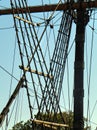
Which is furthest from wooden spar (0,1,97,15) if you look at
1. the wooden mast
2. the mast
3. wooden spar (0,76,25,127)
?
wooden spar (0,76,25,127)

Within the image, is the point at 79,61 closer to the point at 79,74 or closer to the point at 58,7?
the point at 79,74

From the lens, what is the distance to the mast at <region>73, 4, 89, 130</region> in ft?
52.1

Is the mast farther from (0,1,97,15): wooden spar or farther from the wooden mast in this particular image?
(0,1,97,15): wooden spar

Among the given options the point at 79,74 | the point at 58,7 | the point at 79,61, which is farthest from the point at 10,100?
the point at 58,7

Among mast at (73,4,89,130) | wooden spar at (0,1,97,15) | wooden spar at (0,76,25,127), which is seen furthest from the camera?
wooden spar at (0,1,97,15)

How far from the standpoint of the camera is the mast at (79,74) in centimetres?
1587

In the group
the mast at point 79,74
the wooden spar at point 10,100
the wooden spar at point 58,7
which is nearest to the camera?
the mast at point 79,74

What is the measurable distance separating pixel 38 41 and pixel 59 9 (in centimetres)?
466

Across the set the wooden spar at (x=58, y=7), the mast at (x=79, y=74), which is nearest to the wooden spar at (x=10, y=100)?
the mast at (x=79, y=74)

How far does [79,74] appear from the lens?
16250mm

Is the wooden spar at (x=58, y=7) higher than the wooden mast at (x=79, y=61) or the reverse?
higher

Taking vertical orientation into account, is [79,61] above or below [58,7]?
below

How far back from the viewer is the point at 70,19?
1873cm

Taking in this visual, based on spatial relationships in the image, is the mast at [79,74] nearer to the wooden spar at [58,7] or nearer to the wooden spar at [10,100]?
the wooden spar at [58,7]
